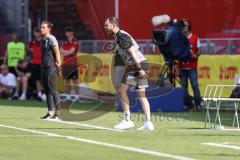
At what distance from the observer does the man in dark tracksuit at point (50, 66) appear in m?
17.3

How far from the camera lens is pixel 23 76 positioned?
2603 centimetres

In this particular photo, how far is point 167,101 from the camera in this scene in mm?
19875

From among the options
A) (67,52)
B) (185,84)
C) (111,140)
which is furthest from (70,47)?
(111,140)

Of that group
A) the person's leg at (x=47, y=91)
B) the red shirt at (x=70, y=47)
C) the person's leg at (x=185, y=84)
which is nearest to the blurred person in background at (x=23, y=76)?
the red shirt at (x=70, y=47)

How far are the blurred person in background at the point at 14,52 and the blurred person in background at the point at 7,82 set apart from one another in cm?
36

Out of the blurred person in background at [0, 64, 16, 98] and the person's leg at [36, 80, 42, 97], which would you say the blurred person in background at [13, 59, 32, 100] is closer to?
the blurred person in background at [0, 64, 16, 98]

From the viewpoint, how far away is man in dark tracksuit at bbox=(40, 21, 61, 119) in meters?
17.3

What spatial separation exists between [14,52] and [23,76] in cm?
108

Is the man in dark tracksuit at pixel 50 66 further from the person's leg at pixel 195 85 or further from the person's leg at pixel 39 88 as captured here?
the person's leg at pixel 39 88

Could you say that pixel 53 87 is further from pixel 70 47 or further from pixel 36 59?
pixel 36 59

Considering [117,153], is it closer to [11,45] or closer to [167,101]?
[167,101]

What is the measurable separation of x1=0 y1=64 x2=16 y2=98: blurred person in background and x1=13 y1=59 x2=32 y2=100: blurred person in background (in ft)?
0.69

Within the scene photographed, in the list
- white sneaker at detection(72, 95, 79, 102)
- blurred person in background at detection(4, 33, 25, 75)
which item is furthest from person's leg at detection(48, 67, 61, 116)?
blurred person in background at detection(4, 33, 25, 75)

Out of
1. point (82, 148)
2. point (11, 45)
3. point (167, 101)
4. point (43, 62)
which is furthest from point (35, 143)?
point (11, 45)
